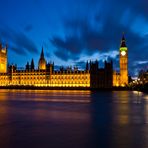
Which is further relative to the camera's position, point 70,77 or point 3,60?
point 3,60

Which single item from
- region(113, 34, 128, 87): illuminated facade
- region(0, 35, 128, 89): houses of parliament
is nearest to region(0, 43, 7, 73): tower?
region(0, 35, 128, 89): houses of parliament

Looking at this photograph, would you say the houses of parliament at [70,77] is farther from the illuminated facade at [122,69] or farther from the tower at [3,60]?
the tower at [3,60]

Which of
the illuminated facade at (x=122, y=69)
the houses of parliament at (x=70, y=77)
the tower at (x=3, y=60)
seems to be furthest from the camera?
the tower at (x=3, y=60)

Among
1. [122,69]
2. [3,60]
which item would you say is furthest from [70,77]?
[3,60]

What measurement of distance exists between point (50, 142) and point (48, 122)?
12.7ft

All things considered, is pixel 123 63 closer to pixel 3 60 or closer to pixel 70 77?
pixel 70 77

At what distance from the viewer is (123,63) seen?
327 ft

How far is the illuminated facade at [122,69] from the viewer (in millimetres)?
93919

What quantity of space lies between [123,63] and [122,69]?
2.70 m

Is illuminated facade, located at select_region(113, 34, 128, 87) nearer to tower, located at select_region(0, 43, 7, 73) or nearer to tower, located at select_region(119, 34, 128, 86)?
tower, located at select_region(119, 34, 128, 86)

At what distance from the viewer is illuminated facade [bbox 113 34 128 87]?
93919 millimetres

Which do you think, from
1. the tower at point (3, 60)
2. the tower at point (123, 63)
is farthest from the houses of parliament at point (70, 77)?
the tower at point (3, 60)

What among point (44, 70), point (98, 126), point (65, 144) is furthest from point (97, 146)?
point (44, 70)

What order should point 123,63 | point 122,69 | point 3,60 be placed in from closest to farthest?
point 122,69 < point 123,63 < point 3,60
